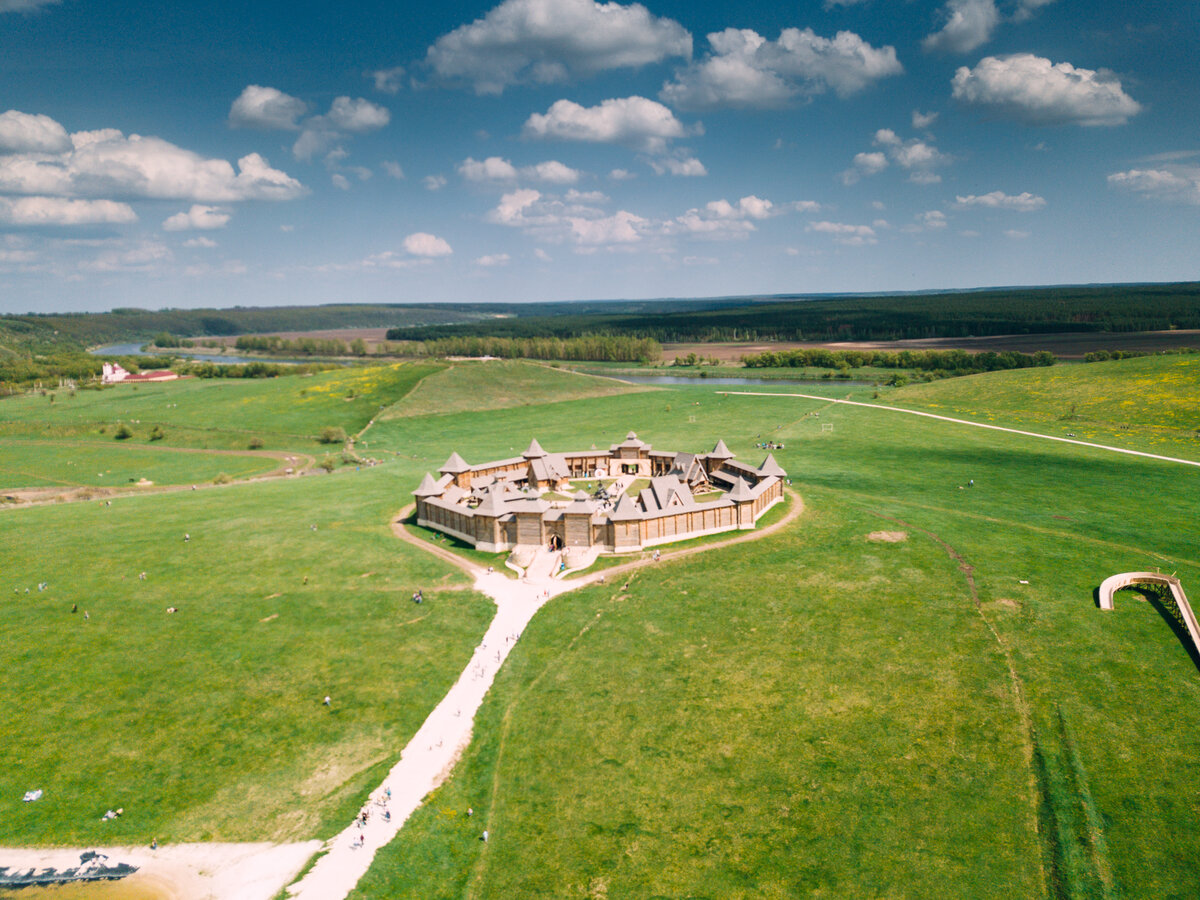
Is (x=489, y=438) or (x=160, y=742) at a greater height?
(x=489, y=438)

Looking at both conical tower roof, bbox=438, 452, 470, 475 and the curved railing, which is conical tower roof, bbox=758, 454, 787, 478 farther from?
conical tower roof, bbox=438, 452, 470, 475

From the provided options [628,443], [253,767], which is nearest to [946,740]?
[253,767]

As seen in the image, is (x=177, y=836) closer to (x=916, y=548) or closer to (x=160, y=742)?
(x=160, y=742)

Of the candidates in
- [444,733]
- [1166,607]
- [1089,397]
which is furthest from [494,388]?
[1166,607]

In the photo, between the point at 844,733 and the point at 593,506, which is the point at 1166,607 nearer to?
the point at 844,733

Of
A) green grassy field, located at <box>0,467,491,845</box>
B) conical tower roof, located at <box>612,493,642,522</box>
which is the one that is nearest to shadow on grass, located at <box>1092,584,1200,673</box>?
conical tower roof, located at <box>612,493,642,522</box>

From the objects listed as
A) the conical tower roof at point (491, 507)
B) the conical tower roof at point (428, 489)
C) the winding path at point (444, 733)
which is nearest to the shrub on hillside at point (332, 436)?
the conical tower roof at point (428, 489)
